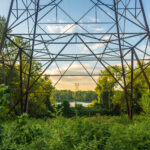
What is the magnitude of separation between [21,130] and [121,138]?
2.69 metres

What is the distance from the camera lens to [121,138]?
298 cm

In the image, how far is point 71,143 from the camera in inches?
125

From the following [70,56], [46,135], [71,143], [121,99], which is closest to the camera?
[71,143]

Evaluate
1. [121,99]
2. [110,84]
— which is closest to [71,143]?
[121,99]

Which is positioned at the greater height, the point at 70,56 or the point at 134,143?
the point at 70,56

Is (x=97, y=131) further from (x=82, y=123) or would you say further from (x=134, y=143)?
(x=134, y=143)

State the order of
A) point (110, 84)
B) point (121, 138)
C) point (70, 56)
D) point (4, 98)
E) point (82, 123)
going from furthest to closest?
point (110, 84) < point (70, 56) < point (82, 123) < point (121, 138) < point (4, 98)

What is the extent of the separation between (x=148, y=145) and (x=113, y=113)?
68.8ft

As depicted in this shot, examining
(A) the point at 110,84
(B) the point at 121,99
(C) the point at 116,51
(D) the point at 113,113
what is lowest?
(D) the point at 113,113

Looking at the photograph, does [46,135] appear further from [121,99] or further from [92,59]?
[121,99]

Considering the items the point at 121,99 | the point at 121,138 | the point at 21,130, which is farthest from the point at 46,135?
the point at 121,99

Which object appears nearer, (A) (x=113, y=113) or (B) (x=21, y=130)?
(B) (x=21, y=130)

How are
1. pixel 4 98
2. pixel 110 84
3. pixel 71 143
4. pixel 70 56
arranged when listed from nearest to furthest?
1. pixel 4 98
2. pixel 71 143
3. pixel 70 56
4. pixel 110 84

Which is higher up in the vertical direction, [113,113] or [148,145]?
[148,145]
